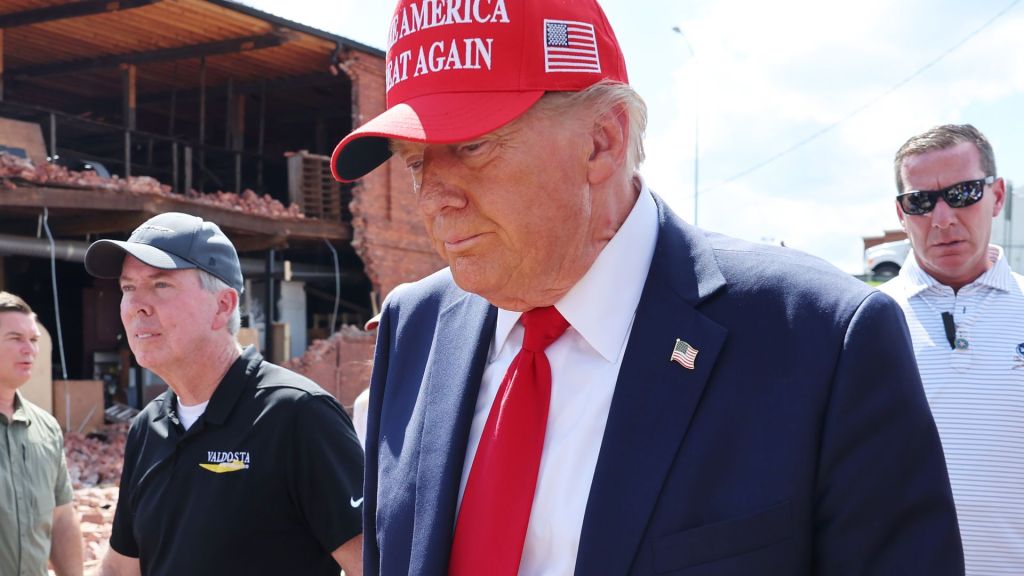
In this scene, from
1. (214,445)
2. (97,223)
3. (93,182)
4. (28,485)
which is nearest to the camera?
(214,445)

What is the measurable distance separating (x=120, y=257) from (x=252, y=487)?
1128 millimetres

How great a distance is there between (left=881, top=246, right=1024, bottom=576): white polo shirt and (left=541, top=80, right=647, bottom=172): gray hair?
1888 mm

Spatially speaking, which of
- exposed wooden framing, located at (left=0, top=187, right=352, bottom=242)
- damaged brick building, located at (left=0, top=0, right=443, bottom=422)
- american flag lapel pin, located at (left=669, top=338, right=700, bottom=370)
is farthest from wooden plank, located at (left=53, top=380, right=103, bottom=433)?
american flag lapel pin, located at (left=669, top=338, right=700, bottom=370)

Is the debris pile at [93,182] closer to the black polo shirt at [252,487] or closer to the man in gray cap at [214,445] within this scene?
the man in gray cap at [214,445]

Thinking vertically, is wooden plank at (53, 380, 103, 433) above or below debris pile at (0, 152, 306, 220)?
below

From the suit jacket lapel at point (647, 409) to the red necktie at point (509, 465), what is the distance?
164 mm

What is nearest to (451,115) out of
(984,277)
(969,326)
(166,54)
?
(969,326)

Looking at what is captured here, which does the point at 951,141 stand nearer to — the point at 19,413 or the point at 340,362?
the point at 19,413

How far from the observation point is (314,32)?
1509cm

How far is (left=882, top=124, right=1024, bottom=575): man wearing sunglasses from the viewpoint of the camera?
2848 mm

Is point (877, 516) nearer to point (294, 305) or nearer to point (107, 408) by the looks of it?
point (107, 408)

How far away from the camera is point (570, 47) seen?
153 centimetres

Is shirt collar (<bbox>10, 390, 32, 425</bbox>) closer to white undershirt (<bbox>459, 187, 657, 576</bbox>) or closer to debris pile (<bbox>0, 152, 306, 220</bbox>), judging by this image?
white undershirt (<bbox>459, 187, 657, 576</bbox>)

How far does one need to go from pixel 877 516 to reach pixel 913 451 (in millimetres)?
111
